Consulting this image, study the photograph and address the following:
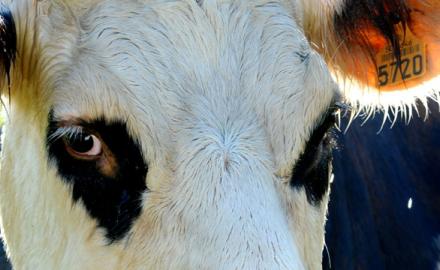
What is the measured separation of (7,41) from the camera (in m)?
2.70

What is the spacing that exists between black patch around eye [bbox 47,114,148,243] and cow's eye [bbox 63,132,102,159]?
0.02m

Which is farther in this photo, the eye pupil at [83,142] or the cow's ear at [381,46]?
the cow's ear at [381,46]

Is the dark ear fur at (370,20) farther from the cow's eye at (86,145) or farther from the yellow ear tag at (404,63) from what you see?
the cow's eye at (86,145)

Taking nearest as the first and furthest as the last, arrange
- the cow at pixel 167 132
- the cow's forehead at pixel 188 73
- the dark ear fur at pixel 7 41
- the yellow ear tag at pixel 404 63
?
the cow at pixel 167 132, the cow's forehead at pixel 188 73, the dark ear fur at pixel 7 41, the yellow ear tag at pixel 404 63

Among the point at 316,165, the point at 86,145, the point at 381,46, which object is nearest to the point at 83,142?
the point at 86,145

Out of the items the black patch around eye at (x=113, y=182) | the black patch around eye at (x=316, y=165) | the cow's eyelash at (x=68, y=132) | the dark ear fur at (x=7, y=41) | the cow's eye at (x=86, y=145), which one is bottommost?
the black patch around eye at (x=316, y=165)

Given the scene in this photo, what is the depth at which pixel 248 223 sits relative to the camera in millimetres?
2346

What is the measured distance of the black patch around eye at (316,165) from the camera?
2.70 metres

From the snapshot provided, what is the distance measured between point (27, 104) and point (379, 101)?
1.58m

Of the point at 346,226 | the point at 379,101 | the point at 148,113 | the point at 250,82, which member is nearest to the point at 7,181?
the point at 148,113

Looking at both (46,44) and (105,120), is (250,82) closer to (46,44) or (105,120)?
(105,120)

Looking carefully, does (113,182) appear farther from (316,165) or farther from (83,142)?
(316,165)

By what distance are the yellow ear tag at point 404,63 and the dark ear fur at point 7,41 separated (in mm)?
1541

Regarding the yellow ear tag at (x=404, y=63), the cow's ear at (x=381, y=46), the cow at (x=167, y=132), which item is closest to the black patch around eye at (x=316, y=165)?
the cow at (x=167, y=132)
